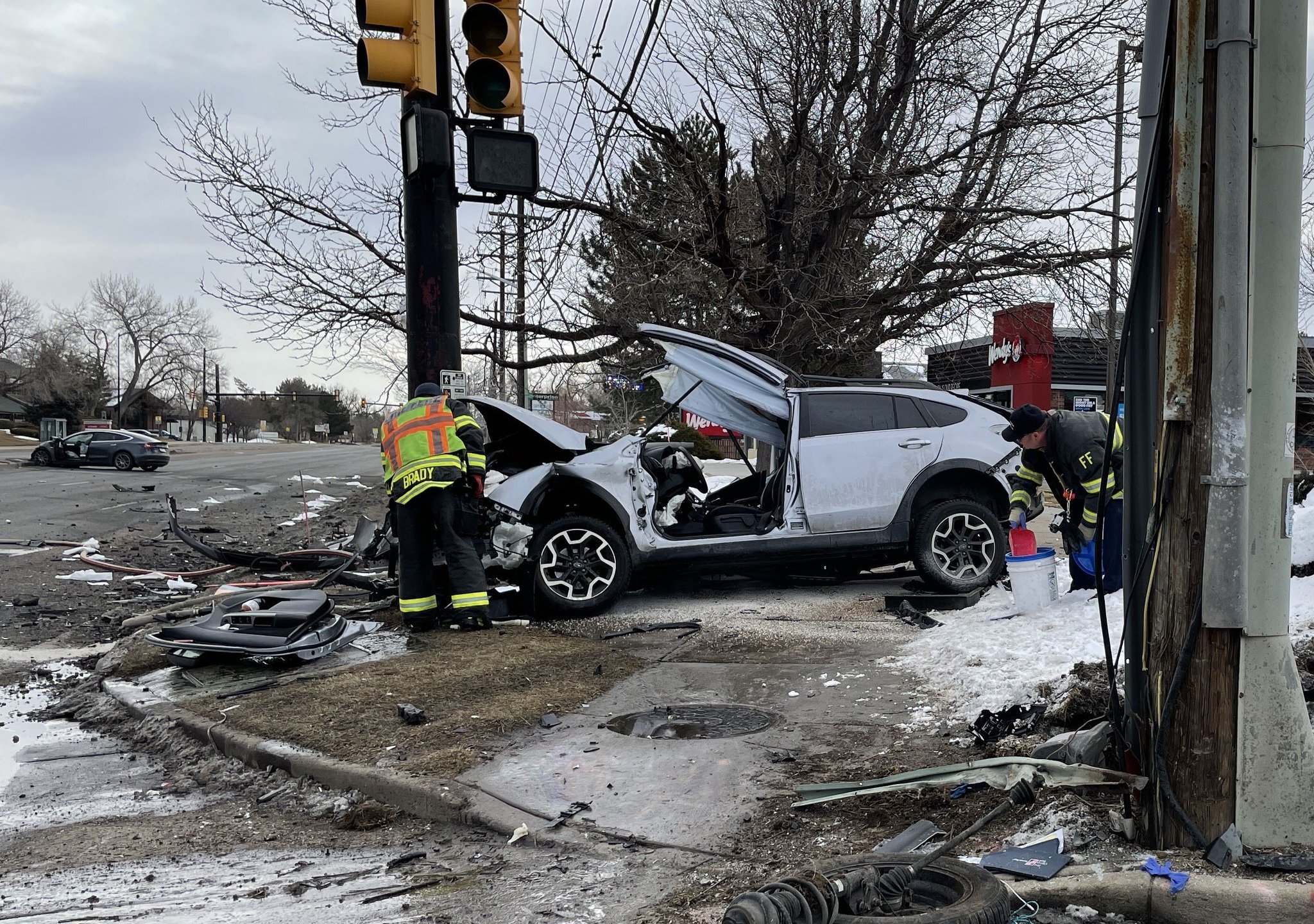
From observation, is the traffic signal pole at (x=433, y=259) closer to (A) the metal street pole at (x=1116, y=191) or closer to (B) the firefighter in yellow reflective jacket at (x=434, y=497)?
(B) the firefighter in yellow reflective jacket at (x=434, y=497)

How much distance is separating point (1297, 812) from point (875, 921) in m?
1.31

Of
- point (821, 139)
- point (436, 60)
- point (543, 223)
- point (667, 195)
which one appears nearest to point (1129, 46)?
point (821, 139)

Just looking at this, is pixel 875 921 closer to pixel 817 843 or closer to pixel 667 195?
pixel 817 843

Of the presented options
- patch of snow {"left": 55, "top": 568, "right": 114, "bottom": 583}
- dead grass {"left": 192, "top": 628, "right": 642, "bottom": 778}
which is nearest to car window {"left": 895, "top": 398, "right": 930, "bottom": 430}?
dead grass {"left": 192, "top": 628, "right": 642, "bottom": 778}

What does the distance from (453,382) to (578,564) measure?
1725 mm

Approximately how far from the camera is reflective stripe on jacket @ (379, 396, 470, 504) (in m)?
7.71

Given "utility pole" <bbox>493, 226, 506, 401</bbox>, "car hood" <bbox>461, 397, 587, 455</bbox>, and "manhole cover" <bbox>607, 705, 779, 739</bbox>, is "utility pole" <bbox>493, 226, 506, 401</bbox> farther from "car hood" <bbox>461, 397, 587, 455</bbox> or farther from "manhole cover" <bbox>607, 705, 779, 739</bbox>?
"manhole cover" <bbox>607, 705, 779, 739</bbox>

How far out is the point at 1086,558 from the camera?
694 cm

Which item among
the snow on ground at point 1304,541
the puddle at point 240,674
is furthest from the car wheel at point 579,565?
the snow on ground at point 1304,541

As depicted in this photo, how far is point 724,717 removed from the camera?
17.7 feet

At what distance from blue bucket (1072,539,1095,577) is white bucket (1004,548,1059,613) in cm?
32

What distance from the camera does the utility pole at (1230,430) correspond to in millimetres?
3031

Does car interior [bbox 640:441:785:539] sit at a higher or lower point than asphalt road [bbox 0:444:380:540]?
higher

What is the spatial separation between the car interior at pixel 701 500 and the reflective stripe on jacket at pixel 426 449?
163 cm
